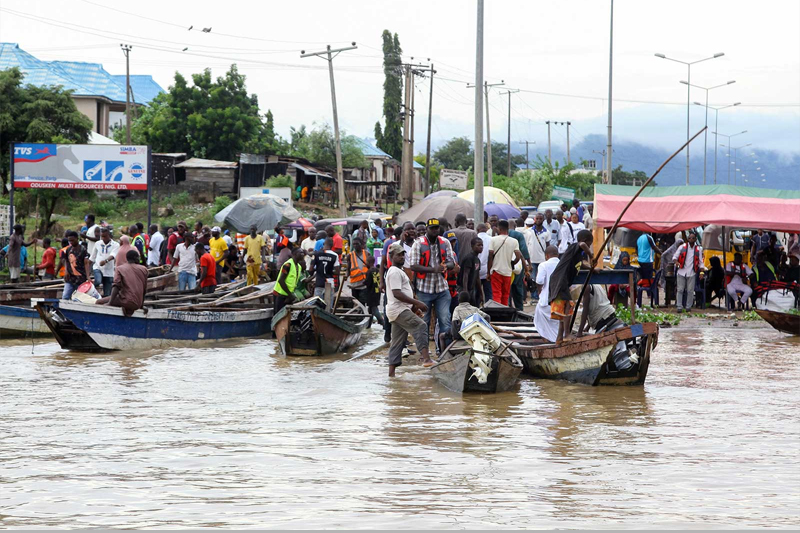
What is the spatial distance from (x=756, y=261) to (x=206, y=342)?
11997 millimetres

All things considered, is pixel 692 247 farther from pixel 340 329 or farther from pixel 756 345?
pixel 340 329

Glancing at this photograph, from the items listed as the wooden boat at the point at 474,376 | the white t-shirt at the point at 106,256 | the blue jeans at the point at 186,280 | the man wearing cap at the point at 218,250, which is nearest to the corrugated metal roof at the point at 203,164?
the man wearing cap at the point at 218,250

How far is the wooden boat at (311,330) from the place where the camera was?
14.0 m

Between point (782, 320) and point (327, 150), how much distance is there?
47.3 m

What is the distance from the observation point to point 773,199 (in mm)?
19375

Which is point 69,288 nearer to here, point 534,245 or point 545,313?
point 534,245

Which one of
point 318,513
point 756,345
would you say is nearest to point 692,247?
point 756,345

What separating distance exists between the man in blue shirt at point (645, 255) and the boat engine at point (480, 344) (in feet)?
31.9

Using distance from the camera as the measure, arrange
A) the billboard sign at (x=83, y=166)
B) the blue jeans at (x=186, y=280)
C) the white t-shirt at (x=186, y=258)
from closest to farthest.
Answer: the white t-shirt at (x=186, y=258) → the blue jeans at (x=186, y=280) → the billboard sign at (x=83, y=166)

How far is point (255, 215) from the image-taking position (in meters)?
30.5

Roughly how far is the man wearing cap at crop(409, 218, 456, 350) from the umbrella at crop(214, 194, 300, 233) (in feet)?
59.0

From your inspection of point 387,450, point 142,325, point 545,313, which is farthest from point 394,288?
point 142,325

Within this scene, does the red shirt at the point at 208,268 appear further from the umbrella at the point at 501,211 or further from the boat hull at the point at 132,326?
the umbrella at the point at 501,211

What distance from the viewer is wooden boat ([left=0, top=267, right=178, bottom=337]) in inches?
656
